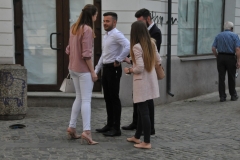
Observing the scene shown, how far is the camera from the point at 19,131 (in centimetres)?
622

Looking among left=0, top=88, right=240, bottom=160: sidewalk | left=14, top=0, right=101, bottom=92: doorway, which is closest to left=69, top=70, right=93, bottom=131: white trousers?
left=0, top=88, right=240, bottom=160: sidewalk

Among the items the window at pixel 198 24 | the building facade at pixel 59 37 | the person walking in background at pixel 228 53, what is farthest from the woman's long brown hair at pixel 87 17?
the window at pixel 198 24

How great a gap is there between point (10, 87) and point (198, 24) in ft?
18.5

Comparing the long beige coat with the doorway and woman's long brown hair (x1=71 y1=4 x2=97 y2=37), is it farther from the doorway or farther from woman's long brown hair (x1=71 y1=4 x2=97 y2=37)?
the doorway

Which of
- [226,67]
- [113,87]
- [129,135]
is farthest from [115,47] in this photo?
[226,67]

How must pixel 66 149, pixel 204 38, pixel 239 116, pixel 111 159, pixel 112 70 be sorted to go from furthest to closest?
pixel 204 38 → pixel 239 116 → pixel 112 70 → pixel 66 149 → pixel 111 159

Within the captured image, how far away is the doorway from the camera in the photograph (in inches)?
326

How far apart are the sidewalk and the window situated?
2.45 metres

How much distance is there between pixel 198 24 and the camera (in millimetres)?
10430

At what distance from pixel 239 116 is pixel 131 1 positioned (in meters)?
3.16

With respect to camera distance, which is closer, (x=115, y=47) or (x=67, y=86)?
(x=115, y=47)

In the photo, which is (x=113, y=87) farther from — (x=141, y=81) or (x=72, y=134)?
(x=72, y=134)

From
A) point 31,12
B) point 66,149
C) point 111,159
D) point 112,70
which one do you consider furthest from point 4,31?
point 111,159

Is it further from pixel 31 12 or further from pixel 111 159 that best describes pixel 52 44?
pixel 111 159
